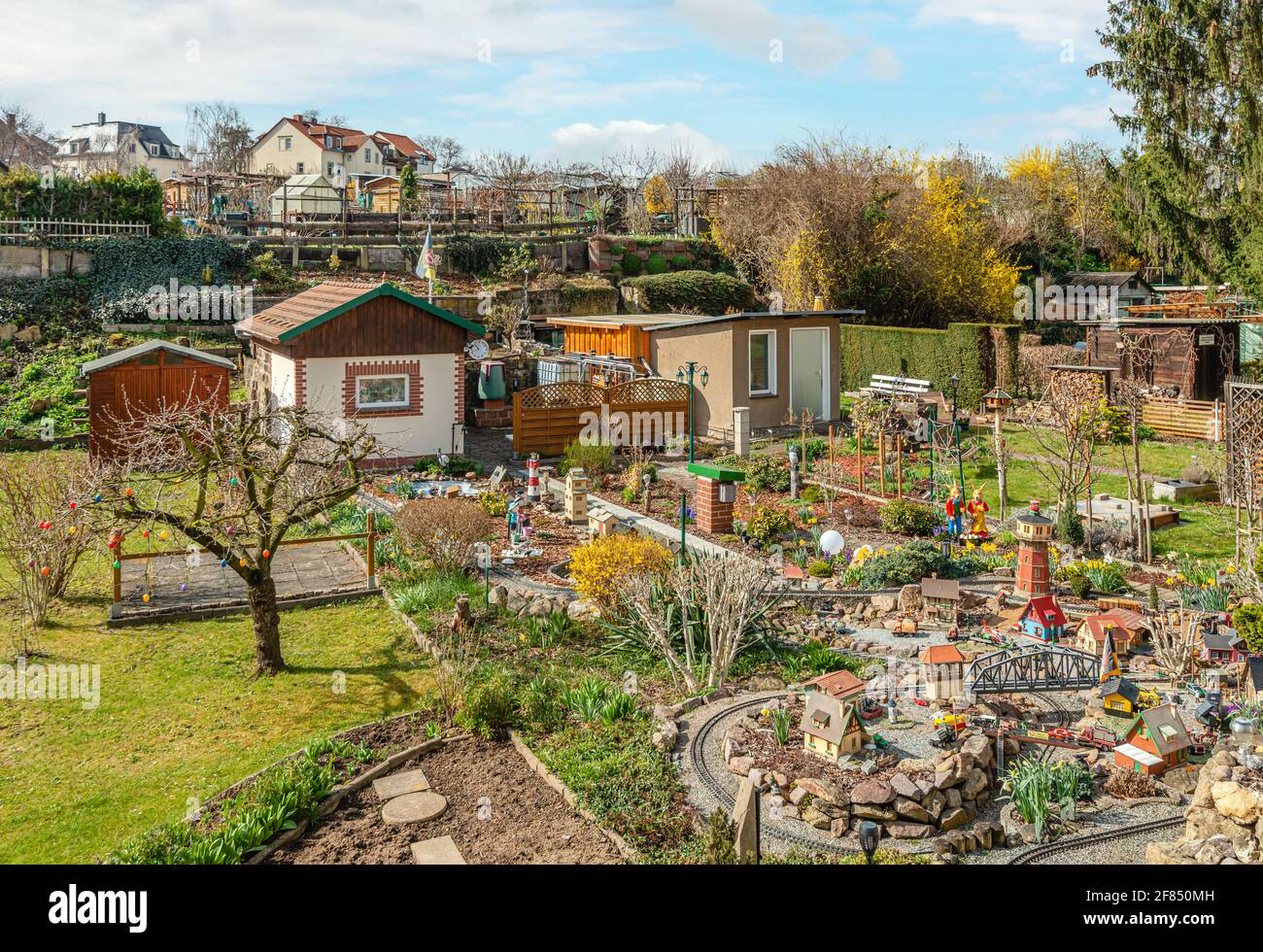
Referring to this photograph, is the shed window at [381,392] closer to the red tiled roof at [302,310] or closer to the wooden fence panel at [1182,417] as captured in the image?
the red tiled roof at [302,310]

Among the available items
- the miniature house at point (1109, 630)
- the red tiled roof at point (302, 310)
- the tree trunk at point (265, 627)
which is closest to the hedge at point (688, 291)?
the red tiled roof at point (302, 310)

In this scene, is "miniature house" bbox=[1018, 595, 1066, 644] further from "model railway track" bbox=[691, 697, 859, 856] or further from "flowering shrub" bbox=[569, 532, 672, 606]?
"flowering shrub" bbox=[569, 532, 672, 606]

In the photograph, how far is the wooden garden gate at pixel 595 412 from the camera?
2322 cm

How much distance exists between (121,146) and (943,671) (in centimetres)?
7695

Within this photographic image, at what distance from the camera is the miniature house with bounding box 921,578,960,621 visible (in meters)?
12.4

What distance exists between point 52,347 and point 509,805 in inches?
975

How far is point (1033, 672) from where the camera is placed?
33.5 feet

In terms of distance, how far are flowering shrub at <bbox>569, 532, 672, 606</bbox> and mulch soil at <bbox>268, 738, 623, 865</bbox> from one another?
3293mm

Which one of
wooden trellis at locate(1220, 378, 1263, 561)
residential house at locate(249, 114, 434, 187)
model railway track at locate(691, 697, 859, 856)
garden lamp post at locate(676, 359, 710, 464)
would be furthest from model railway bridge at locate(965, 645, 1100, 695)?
residential house at locate(249, 114, 434, 187)

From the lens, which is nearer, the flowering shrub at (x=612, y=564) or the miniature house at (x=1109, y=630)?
the miniature house at (x=1109, y=630)

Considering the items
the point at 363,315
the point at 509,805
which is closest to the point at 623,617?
the point at 509,805

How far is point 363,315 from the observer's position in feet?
70.9

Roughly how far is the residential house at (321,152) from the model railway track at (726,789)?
60860mm
